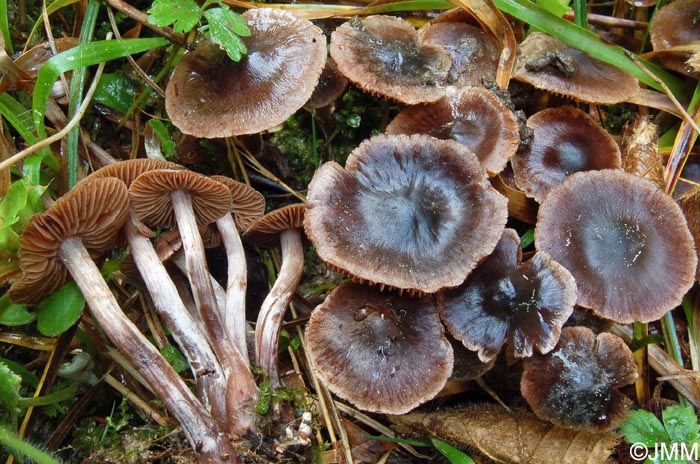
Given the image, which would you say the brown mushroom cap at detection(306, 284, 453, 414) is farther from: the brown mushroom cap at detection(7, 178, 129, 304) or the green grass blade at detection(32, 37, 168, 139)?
the green grass blade at detection(32, 37, 168, 139)

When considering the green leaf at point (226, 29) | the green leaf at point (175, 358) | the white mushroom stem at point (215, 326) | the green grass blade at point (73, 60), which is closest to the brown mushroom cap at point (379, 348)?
the white mushroom stem at point (215, 326)

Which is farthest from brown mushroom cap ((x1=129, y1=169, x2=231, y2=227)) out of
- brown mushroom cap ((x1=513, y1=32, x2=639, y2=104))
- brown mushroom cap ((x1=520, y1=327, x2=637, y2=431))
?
brown mushroom cap ((x1=513, y1=32, x2=639, y2=104))

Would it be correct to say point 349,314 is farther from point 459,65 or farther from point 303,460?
point 459,65

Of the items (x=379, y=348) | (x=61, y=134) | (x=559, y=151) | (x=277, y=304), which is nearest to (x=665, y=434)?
(x=379, y=348)

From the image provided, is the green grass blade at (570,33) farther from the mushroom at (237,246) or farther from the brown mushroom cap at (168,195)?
the brown mushroom cap at (168,195)

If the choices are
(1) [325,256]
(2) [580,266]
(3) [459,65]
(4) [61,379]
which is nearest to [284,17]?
(3) [459,65]

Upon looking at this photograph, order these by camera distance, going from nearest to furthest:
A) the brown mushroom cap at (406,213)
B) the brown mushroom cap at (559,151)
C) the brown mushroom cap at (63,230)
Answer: the brown mushroom cap at (63,230) → the brown mushroom cap at (406,213) → the brown mushroom cap at (559,151)
